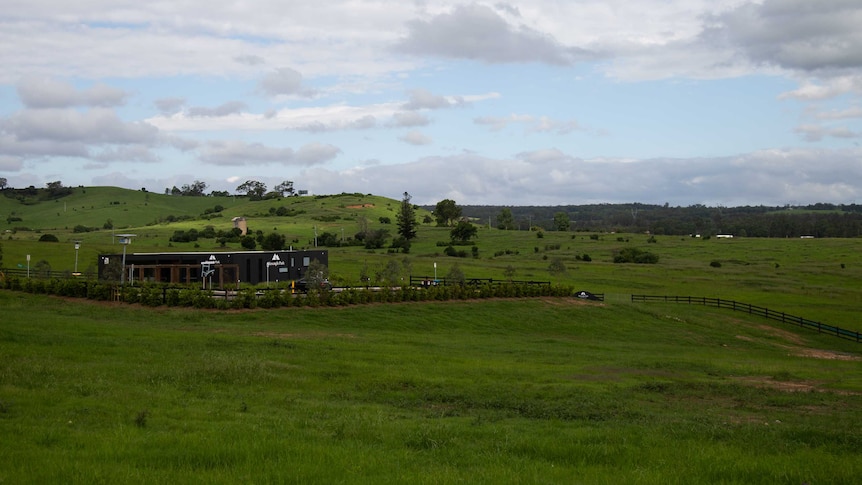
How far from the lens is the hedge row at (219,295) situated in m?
39.8

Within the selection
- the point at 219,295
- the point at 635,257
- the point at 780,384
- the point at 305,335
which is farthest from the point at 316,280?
the point at 635,257

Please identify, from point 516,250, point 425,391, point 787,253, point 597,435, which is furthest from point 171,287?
point 787,253

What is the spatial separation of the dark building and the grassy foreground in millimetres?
25417

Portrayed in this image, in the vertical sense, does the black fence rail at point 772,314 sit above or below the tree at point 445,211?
below

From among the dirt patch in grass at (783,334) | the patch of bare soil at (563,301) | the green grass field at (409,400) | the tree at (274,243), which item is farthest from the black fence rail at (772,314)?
the tree at (274,243)

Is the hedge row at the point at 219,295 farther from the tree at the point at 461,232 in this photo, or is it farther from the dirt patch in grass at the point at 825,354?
the tree at the point at 461,232

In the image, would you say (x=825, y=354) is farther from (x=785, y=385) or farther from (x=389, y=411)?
(x=389, y=411)

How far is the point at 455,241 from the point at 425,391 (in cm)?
11534

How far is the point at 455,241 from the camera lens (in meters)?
133

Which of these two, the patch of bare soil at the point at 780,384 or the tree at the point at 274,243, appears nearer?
the patch of bare soil at the point at 780,384

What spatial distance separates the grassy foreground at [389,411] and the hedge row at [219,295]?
14.6ft

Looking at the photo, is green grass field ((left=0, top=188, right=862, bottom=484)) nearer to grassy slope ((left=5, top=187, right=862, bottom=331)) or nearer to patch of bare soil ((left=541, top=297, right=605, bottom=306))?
patch of bare soil ((left=541, top=297, right=605, bottom=306))

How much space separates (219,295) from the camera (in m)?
41.8

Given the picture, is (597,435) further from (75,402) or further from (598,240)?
(598,240)
